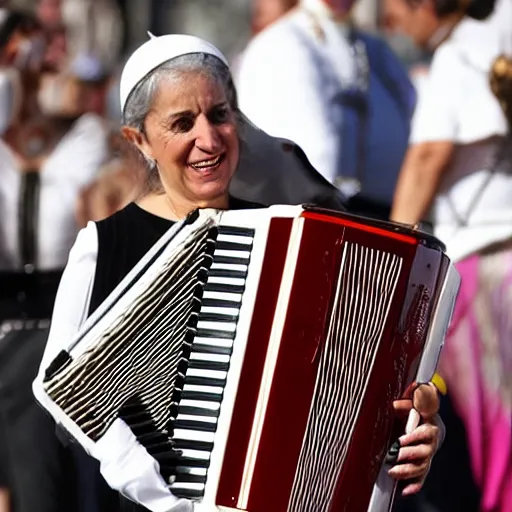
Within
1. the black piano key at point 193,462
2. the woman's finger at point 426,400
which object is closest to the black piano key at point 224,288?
the black piano key at point 193,462

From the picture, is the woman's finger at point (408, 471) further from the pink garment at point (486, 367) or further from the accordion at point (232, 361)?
the pink garment at point (486, 367)

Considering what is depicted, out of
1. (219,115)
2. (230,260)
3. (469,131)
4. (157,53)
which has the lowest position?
(230,260)

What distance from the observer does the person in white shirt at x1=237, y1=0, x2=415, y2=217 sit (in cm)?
520

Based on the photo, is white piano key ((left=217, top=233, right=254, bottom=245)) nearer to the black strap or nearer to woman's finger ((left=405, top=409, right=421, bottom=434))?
woman's finger ((left=405, top=409, right=421, bottom=434))

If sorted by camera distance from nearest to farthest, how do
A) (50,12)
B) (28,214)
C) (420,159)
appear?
(420,159), (28,214), (50,12)

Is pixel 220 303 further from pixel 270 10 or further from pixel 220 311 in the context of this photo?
pixel 270 10

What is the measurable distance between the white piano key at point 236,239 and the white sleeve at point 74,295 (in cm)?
28

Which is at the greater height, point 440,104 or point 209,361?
point 440,104

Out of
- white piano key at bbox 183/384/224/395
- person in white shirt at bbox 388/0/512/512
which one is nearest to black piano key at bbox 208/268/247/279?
white piano key at bbox 183/384/224/395

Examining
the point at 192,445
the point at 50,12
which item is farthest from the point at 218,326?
the point at 50,12

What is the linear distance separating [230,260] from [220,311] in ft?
0.34

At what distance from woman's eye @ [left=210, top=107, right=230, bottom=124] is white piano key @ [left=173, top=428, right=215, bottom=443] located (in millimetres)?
639

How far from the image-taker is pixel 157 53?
293 cm

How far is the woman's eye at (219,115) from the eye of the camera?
A: 2920mm
